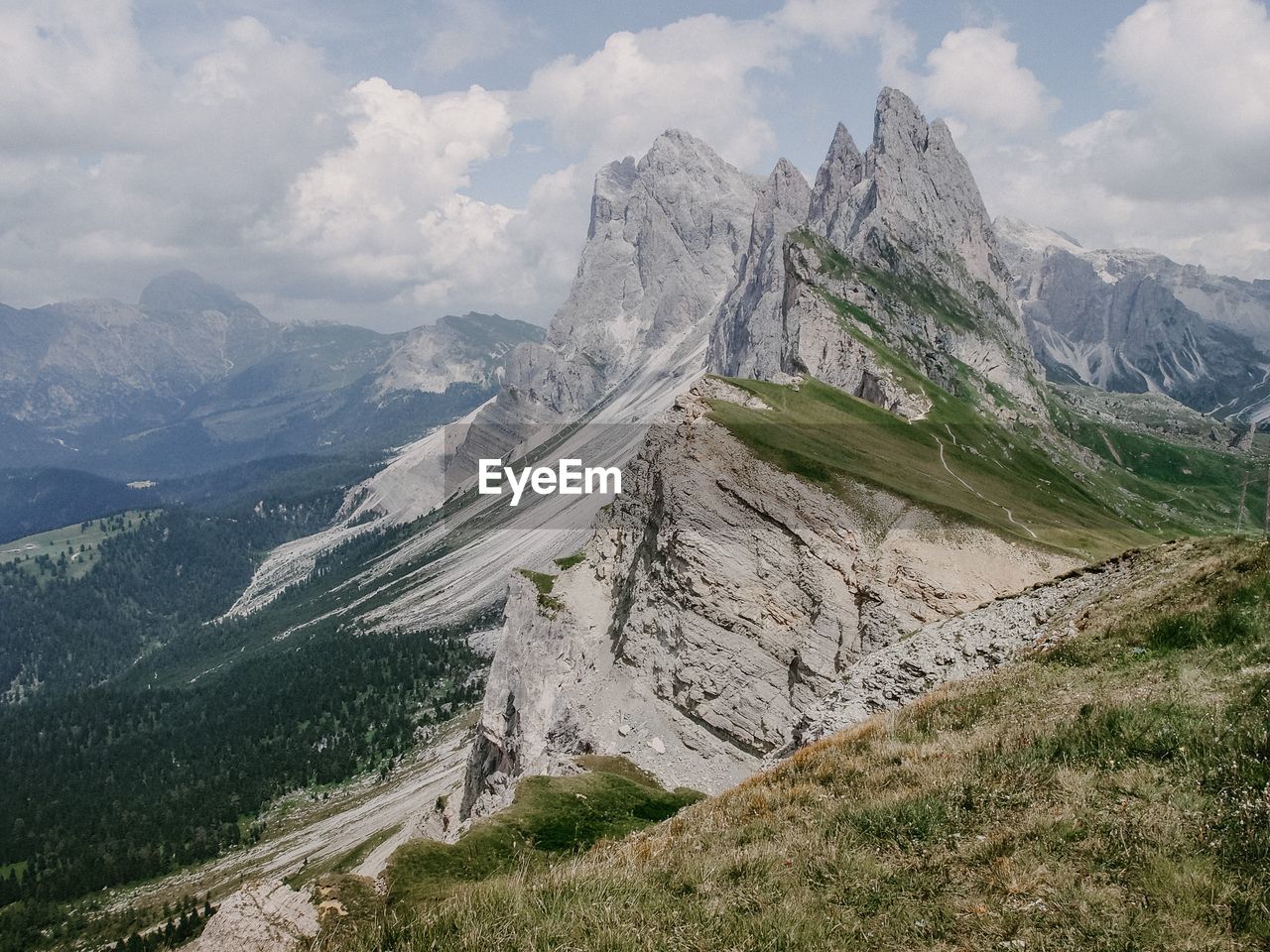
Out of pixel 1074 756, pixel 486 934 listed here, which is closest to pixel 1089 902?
pixel 1074 756

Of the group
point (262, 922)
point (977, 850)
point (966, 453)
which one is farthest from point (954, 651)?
point (966, 453)

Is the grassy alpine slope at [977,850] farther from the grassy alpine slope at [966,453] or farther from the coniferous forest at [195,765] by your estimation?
the coniferous forest at [195,765]

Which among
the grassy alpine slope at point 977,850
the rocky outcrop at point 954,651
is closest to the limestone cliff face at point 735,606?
the rocky outcrop at point 954,651

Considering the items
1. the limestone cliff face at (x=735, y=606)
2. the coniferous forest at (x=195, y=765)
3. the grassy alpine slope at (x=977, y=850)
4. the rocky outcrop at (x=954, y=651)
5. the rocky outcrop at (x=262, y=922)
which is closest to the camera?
the grassy alpine slope at (x=977, y=850)

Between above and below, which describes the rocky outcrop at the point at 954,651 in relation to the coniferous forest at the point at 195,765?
above

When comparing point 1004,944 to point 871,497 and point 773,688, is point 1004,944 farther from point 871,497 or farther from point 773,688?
point 871,497

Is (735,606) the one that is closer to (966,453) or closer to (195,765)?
(966,453)
